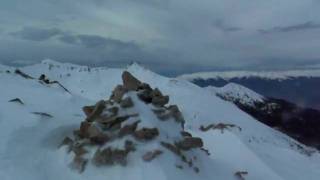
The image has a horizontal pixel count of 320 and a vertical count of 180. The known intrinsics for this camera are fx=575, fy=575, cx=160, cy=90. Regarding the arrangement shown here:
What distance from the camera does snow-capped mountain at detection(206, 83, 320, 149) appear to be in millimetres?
69375

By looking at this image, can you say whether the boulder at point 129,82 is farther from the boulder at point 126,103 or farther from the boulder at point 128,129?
the boulder at point 128,129

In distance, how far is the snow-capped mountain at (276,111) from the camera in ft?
228

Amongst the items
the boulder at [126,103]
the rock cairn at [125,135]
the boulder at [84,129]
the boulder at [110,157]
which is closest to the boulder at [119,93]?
the rock cairn at [125,135]

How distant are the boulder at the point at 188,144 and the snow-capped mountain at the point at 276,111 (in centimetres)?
4985

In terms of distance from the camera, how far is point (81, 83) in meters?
35.1

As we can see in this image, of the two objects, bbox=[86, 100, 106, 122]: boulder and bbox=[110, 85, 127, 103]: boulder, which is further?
bbox=[110, 85, 127, 103]: boulder

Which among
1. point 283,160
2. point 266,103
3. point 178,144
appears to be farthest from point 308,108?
point 178,144

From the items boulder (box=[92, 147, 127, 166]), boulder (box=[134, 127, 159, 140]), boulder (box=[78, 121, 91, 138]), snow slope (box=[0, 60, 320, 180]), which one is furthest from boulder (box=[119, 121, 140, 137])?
boulder (box=[78, 121, 91, 138])

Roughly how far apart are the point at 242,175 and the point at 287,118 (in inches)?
2321

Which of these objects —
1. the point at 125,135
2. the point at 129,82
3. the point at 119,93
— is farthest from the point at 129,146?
the point at 129,82

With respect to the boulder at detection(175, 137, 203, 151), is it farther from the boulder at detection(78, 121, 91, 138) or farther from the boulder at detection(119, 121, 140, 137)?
the boulder at detection(78, 121, 91, 138)

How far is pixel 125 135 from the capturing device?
15422 millimetres

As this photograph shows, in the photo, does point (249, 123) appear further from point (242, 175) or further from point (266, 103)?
point (266, 103)

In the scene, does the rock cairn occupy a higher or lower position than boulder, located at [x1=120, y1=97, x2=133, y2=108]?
lower
